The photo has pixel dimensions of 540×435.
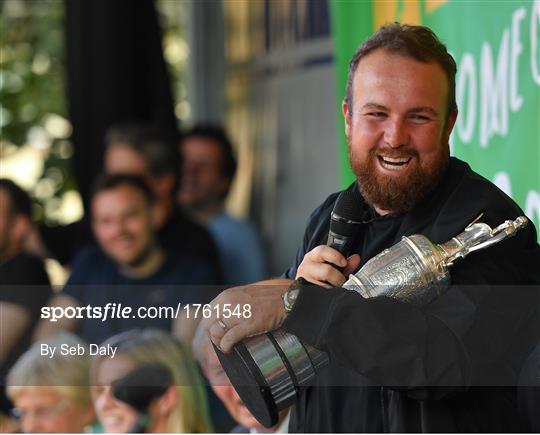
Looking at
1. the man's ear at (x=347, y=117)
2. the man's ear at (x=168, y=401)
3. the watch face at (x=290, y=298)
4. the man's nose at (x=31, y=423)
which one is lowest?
the man's nose at (x=31, y=423)

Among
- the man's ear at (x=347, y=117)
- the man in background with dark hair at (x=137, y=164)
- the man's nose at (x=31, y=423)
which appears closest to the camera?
the man's ear at (x=347, y=117)

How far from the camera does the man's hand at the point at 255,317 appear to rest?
1.23 m

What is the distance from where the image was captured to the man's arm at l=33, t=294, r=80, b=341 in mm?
1418

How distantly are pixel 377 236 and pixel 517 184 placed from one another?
25 cm

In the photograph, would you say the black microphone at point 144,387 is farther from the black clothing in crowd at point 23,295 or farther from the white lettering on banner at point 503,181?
the white lettering on banner at point 503,181

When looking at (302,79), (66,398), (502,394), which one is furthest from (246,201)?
(502,394)

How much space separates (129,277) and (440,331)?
52cm

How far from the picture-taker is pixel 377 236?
1.29 meters

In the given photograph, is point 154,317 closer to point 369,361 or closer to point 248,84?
point 369,361

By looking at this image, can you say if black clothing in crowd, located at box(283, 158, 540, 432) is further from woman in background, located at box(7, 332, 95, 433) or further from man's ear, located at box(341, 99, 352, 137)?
woman in background, located at box(7, 332, 95, 433)

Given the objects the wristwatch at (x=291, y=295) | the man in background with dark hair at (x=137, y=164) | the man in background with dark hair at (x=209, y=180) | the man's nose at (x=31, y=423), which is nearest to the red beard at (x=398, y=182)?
the wristwatch at (x=291, y=295)

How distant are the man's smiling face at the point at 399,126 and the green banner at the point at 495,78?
14cm

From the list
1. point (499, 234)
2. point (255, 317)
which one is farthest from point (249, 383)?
point (499, 234)

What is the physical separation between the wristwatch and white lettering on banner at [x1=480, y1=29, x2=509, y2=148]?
1.35ft
